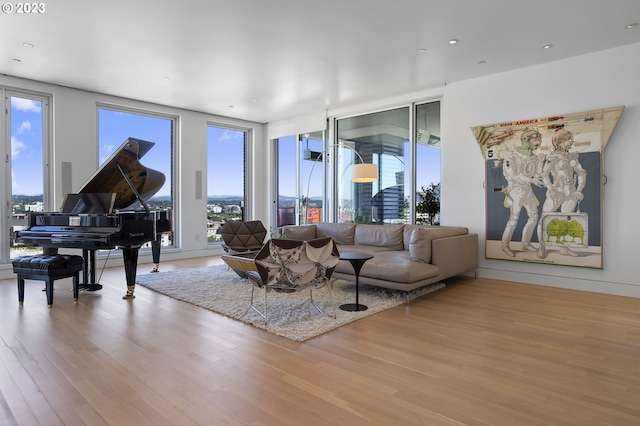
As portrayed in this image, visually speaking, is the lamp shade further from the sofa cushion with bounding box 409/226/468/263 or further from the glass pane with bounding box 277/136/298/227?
the glass pane with bounding box 277/136/298/227

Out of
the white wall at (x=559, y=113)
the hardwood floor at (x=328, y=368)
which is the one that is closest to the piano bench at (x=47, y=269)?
the hardwood floor at (x=328, y=368)

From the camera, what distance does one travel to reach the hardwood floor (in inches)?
81.7

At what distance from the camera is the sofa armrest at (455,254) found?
4746 mm

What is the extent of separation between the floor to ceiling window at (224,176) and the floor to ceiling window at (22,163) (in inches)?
125

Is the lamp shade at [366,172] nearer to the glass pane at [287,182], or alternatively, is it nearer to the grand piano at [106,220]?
the glass pane at [287,182]

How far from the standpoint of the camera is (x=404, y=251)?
555cm

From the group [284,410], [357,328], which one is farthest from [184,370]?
[357,328]

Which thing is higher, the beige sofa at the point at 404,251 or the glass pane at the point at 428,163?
the glass pane at the point at 428,163

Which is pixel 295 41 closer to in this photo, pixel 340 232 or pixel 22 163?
pixel 340 232

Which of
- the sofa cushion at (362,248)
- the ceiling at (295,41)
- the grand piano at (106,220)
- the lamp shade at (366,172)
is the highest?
the ceiling at (295,41)

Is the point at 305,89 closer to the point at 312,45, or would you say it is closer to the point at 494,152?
the point at 312,45

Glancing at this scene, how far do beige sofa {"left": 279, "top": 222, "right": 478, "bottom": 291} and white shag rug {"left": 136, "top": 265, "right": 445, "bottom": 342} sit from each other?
278 millimetres

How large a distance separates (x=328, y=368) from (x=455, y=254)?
309 centimetres

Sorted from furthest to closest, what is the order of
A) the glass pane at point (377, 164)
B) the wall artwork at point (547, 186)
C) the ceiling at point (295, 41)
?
the glass pane at point (377, 164)
the wall artwork at point (547, 186)
the ceiling at point (295, 41)
